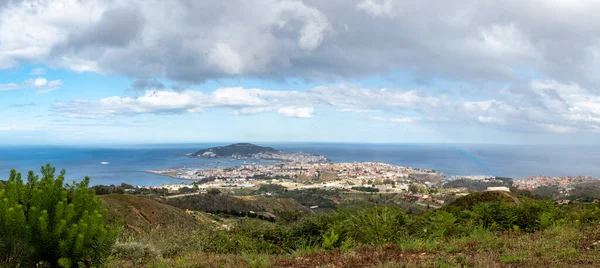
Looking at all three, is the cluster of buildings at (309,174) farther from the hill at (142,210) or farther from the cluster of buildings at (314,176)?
the hill at (142,210)

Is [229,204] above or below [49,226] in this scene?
below

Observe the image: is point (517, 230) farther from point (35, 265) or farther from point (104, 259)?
point (35, 265)

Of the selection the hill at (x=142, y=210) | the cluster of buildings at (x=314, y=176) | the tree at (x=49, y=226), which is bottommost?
the cluster of buildings at (x=314, y=176)

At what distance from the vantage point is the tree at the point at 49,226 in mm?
4250

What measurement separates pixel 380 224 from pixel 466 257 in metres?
2.22

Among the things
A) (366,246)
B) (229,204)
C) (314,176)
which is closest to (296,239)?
(366,246)

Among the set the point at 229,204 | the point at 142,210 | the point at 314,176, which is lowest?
the point at 314,176

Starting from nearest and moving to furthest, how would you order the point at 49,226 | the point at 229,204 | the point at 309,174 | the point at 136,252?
1. the point at 49,226
2. the point at 136,252
3. the point at 229,204
4. the point at 309,174

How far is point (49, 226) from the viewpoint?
448 centimetres

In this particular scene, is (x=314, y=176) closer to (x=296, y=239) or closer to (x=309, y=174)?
(x=309, y=174)

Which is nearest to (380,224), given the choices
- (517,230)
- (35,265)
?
(517,230)


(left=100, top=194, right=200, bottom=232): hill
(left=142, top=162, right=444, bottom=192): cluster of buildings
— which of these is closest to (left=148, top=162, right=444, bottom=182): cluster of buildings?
(left=142, top=162, right=444, bottom=192): cluster of buildings

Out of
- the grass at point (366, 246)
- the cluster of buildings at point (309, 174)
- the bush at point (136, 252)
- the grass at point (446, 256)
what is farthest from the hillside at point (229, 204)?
the cluster of buildings at point (309, 174)

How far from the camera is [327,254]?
6.12 meters
